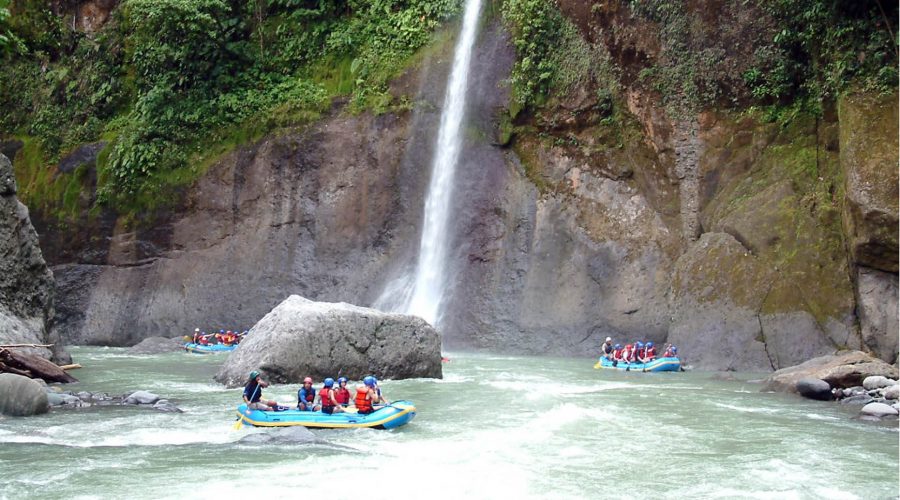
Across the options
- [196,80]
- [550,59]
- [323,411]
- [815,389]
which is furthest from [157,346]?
[815,389]

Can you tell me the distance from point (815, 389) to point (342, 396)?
32.8 feet

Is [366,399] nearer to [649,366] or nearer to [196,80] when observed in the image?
[649,366]

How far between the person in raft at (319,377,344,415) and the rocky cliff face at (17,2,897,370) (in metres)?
13.4

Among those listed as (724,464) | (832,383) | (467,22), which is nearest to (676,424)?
(724,464)

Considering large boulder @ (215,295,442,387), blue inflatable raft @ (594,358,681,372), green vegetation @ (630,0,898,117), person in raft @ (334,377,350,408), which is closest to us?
person in raft @ (334,377,350,408)

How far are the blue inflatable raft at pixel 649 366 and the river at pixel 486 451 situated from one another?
474 cm

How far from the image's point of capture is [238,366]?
20281 millimetres

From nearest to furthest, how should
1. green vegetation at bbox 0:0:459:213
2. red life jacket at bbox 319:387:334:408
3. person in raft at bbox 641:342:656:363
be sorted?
red life jacket at bbox 319:387:334:408
person in raft at bbox 641:342:656:363
green vegetation at bbox 0:0:459:213

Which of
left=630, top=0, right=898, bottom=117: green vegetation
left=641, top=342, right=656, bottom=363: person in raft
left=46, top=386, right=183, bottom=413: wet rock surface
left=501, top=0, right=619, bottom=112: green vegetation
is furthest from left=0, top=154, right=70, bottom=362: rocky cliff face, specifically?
left=630, top=0, right=898, bottom=117: green vegetation

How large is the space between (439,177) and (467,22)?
6334mm

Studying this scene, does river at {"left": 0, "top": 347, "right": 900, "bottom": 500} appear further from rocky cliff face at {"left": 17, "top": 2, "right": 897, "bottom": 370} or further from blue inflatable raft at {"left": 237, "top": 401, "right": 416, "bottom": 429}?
rocky cliff face at {"left": 17, "top": 2, "right": 897, "bottom": 370}

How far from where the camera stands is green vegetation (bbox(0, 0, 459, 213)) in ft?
118

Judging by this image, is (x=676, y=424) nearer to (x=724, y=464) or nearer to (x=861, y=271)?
(x=724, y=464)

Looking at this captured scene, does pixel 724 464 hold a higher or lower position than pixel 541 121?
lower
